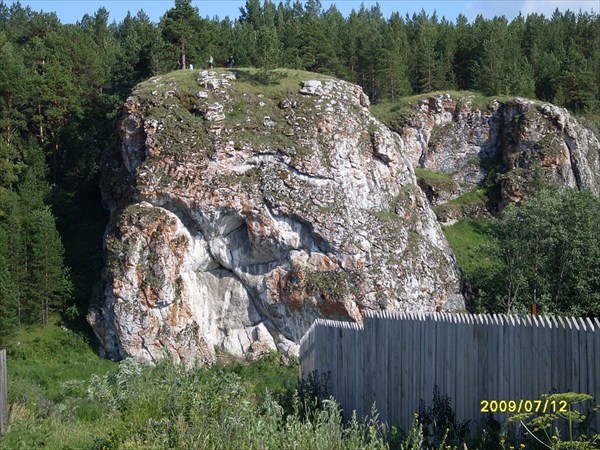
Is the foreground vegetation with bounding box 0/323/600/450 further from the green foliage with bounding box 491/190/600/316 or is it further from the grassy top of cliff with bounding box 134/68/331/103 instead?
the grassy top of cliff with bounding box 134/68/331/103

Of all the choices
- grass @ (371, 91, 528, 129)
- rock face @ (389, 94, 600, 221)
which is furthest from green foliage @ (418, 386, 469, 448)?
grass @ (371, 91, 528, 129)

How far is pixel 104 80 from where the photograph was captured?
4369cm

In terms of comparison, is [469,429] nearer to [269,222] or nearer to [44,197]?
[269,222]

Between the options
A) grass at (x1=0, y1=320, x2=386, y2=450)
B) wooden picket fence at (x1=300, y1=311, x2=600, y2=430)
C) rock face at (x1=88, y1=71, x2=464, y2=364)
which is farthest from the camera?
rock face at (x1=88, y1=71, x2=464, y2=364)

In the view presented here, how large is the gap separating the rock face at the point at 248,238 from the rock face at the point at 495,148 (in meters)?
10.8

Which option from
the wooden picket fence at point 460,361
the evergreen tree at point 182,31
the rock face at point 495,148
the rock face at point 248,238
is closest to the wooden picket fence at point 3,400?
the wooden picket fence at point 460,361

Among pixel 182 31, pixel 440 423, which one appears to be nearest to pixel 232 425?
pixel 440 423

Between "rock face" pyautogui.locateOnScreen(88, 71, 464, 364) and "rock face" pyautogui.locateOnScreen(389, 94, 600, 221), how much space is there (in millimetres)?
10786

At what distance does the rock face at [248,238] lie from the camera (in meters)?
26.5

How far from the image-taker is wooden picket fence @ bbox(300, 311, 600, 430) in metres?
6.53

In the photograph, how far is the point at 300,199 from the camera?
88.6 ft

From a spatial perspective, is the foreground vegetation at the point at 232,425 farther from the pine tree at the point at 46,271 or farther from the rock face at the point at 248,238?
the pine tree at the point at 46,271

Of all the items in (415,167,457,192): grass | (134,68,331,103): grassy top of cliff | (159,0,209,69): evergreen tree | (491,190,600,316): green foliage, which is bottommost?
(491,190,600,316): green foliage

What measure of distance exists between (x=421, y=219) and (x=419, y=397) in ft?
69.7
